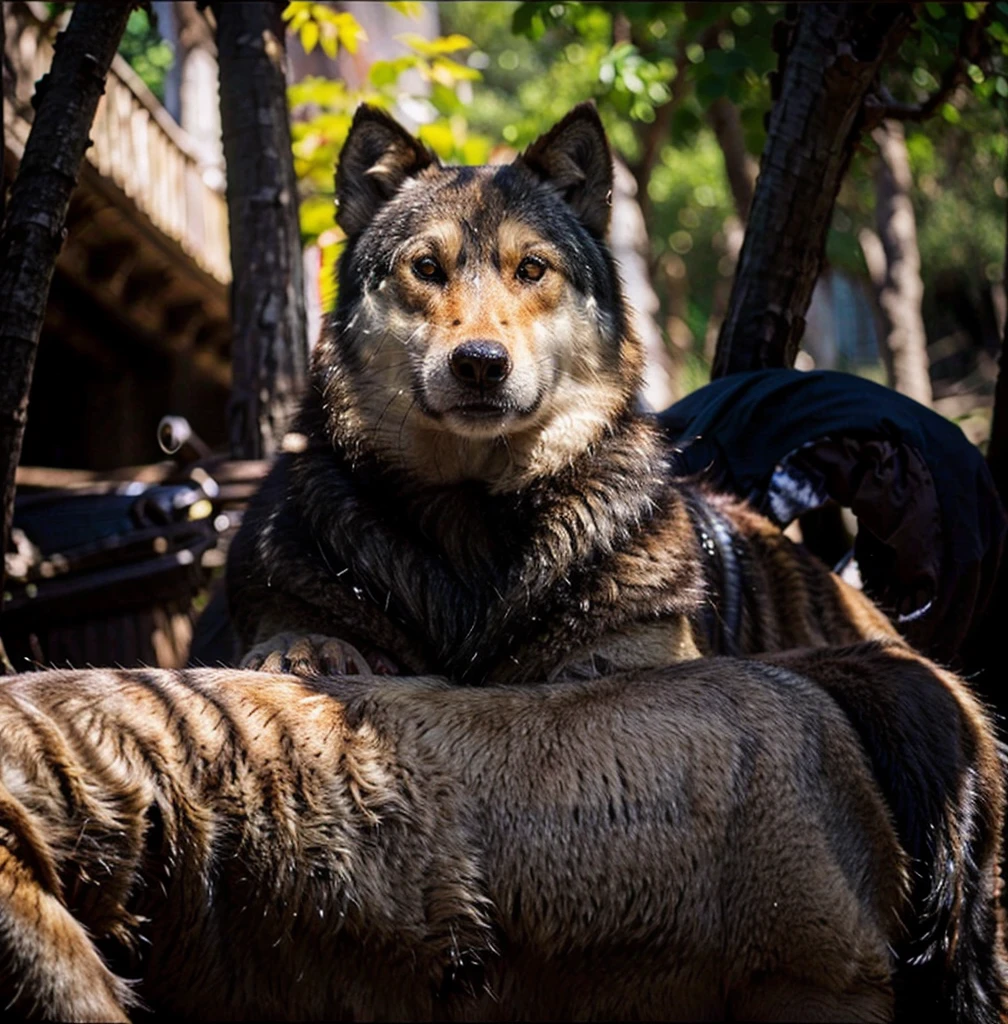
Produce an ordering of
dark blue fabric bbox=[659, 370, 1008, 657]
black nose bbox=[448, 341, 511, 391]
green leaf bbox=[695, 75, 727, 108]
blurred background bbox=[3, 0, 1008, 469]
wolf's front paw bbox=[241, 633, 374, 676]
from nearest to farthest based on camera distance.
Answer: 1. wolf's front paw bbox=[241, 633, 374, 676]
2. black nose bbox=[448, 341, 511, 391]
3. dark blue fabric bbox=[659, 370, 1008, 657]
4. green leaf bbox=[695, 75, 727, 108]
5. blurred background bbox=[3, 0, 1008, 469]

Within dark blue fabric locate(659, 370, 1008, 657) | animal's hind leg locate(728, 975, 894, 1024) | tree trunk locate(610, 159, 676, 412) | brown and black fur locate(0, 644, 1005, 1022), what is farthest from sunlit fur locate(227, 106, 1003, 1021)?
tree trunk locate(610, 159, 676, 412)

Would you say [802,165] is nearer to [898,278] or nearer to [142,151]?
[142,151]

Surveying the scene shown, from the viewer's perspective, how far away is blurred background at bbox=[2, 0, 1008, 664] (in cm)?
639

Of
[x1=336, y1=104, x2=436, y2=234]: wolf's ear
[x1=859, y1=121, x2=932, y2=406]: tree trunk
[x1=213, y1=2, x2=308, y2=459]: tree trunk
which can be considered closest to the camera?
[x1=336, y1=104, x2=436, y2=234]: wolf's ear

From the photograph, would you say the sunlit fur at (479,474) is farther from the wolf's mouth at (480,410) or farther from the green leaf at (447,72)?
the green leaf at (447,72)

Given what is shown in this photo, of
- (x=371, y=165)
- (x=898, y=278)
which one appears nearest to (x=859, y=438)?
(x=371, y=165)

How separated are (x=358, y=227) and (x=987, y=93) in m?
3.37

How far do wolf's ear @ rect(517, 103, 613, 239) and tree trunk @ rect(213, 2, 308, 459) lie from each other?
6.19 feet

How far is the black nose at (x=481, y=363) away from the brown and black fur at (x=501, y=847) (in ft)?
3.97

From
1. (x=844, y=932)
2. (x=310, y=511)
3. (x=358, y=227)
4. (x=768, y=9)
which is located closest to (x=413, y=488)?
(x=310, y=511)

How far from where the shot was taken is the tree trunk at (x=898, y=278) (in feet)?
41.8

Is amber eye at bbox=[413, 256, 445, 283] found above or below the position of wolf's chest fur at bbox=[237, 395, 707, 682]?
above

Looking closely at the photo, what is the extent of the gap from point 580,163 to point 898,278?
9.18 meters

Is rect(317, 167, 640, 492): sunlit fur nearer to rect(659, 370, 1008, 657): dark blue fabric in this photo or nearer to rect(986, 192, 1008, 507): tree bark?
rect(659, 370, 1008, 657): dark blue fabric
